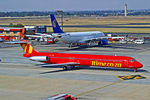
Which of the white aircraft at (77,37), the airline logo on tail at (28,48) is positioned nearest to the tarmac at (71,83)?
the airline logo on tail at (28,48)

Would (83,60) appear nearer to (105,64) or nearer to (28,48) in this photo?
(105,64)

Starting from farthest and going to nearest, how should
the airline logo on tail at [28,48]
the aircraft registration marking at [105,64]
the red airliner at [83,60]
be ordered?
the airline logo on tail at [28,48]
the aircraft registration marking at [105,64]
the red airliner at [83,60]

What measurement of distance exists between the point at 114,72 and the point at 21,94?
23576mm

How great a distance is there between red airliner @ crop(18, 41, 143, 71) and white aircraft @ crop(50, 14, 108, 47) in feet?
107

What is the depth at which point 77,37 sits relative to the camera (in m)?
108

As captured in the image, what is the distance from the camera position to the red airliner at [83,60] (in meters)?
64.1

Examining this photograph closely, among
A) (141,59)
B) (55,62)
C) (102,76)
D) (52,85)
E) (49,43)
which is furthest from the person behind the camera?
(49,43)

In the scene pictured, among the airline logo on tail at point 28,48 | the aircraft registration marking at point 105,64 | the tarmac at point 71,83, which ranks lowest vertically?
the tarmac at point 71,83

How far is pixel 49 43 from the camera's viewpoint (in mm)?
127062

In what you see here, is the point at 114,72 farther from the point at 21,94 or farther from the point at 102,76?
the point at 21,94

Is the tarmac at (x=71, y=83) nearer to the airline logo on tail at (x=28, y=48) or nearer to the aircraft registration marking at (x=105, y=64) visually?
the aircraft registration marking at (x=105, y=64)

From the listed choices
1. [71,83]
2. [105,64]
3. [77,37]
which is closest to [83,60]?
[105,64]

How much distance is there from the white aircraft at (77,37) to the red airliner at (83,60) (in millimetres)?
32663

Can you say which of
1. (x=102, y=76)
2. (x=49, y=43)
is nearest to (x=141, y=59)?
(x=102, y=76)
